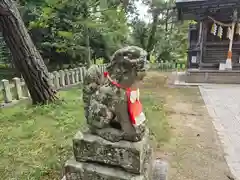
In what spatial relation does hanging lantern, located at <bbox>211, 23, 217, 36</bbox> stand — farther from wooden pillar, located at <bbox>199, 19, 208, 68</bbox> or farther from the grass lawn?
the grass lawn

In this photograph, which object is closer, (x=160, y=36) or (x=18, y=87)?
(x=18, y=87)

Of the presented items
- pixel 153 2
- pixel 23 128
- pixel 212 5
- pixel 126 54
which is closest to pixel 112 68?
pixel 126 54

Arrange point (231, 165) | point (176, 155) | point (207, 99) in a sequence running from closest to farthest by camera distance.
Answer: point (231, 165)
point (176, 155)
point (207, 99)

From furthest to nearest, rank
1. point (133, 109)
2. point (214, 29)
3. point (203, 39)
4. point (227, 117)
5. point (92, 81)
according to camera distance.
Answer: point (203, 39), point (214, 29), point (227, 117), point (92, 81), point (133, 109)

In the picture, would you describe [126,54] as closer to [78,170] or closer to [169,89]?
[78,170]

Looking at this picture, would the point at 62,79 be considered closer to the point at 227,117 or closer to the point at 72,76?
the point at 72,76

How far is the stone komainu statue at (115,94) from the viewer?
133 cm

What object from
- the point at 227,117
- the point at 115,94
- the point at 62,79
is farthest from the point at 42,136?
the point at 62,79

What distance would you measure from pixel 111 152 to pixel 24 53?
372cm

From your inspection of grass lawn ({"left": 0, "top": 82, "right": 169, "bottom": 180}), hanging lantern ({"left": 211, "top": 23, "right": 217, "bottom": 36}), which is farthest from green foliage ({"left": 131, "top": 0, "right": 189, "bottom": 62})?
grass lawn ({"left": 0, "top": 82, "right": 169, "bottom": 180})

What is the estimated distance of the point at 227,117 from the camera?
13.8 feet

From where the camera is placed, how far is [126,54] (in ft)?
4.34

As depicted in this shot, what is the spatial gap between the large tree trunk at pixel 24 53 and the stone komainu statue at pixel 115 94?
3365mm

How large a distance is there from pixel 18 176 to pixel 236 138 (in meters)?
3.34
